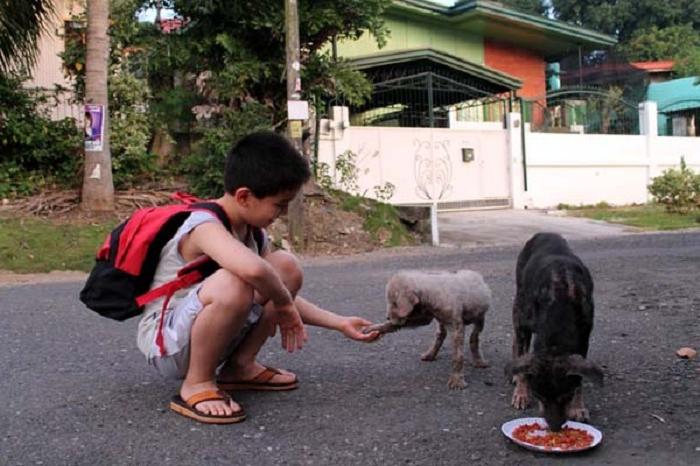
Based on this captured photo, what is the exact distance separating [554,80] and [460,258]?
25.4 metres

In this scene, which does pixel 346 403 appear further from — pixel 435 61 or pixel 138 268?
pixel 435 61

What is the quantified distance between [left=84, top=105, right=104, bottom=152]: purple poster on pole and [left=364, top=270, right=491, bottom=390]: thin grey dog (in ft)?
29.1

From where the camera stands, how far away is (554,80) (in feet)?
109

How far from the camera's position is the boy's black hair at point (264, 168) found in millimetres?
3148

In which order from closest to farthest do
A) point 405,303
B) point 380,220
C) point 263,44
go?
point 405,303 < point 380,220 < point 263,44

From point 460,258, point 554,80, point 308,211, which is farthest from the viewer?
point 554,80

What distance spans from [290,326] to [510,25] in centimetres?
Result: 2421

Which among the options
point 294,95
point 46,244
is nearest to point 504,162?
point 294,95

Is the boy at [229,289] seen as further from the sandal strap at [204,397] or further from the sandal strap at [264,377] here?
the sandal strap at [264,377]

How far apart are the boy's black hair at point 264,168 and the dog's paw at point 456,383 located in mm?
1325

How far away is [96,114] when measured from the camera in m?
11.5

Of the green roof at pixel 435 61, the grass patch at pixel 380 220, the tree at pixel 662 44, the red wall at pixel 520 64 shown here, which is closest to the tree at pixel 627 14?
the tree at pixel 662 44

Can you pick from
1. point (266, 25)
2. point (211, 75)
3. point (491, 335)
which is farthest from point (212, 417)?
point (211, 75)

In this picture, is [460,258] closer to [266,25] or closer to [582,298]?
[266,25]
